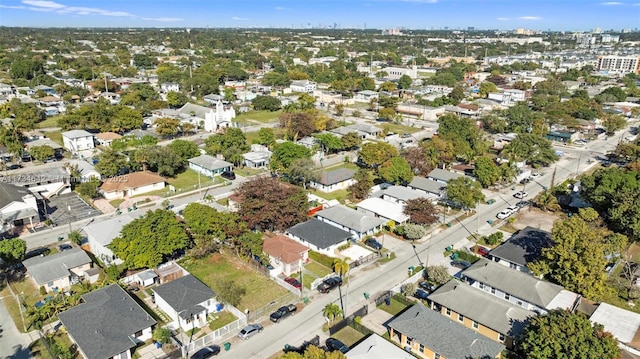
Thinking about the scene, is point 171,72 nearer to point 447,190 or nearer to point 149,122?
point 149,122

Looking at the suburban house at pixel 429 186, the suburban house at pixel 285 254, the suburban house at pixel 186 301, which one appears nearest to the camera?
the suburban house at pixel 186 301

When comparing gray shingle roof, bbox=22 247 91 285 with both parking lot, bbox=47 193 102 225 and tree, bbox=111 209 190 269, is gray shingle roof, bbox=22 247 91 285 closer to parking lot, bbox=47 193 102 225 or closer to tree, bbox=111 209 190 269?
tree, bbox=111 209 190 269

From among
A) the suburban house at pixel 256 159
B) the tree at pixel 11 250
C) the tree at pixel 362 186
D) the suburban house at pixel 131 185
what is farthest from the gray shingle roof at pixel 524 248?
the suburban house at pixel 131 185

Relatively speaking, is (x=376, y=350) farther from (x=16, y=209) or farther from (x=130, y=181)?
(x=130, y=181)

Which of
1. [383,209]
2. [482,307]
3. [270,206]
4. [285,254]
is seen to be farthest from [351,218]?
[482,307]

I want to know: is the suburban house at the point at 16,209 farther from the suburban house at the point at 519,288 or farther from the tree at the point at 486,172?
the tree at the point at 486,172

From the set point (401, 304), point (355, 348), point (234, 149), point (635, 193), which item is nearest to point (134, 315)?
point (355, 348)
